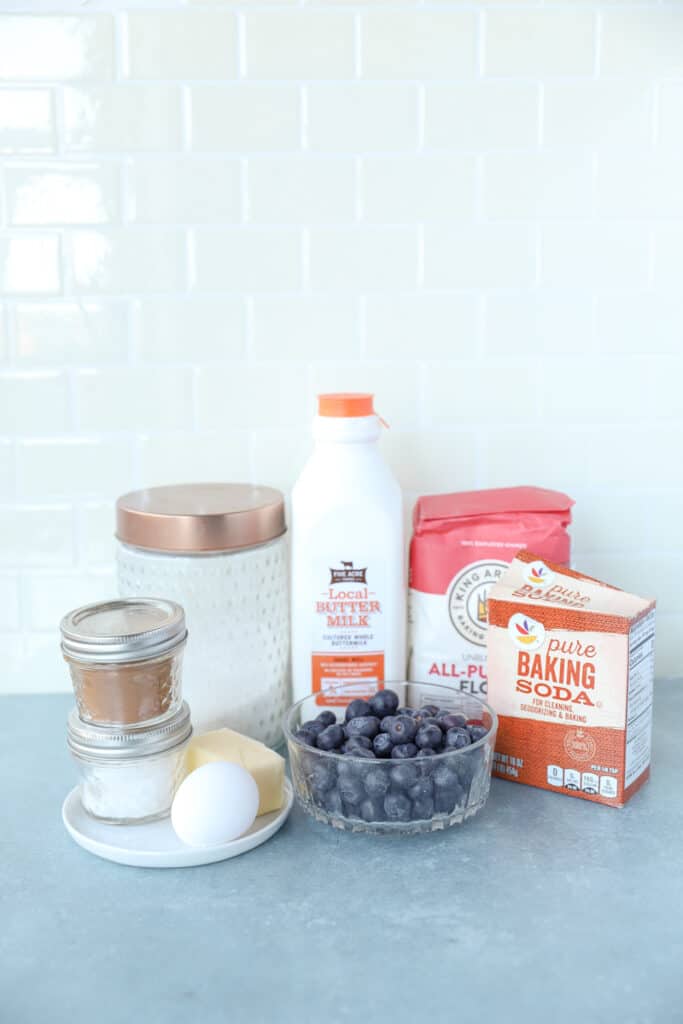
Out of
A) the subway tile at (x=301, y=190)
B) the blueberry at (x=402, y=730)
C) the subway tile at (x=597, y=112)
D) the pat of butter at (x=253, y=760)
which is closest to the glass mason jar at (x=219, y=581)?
the pat of butter at (x=253, y=760)

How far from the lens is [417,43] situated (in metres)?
1.19

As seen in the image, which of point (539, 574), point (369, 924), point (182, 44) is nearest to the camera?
point (369, 924)

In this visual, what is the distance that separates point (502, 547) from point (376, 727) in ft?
0.77

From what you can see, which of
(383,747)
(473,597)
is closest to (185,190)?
(473,597)

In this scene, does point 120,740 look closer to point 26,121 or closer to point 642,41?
point 26,121

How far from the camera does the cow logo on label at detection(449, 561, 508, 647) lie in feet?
3.61

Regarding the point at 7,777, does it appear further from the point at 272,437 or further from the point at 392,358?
the point at 392,358

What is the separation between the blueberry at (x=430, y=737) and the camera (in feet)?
3.09

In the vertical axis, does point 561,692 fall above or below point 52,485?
below

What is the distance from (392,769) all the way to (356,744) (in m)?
0.05

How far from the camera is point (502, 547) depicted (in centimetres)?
110

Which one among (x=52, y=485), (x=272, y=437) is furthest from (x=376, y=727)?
(x=52, y=485)

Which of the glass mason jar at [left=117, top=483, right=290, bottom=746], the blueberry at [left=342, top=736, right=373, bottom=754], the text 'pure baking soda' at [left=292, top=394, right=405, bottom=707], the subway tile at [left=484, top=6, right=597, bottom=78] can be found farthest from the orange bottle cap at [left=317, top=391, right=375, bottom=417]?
the subway tile at [left=484, top=6, right=597, bottom=78]

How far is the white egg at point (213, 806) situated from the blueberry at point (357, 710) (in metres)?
0.13
